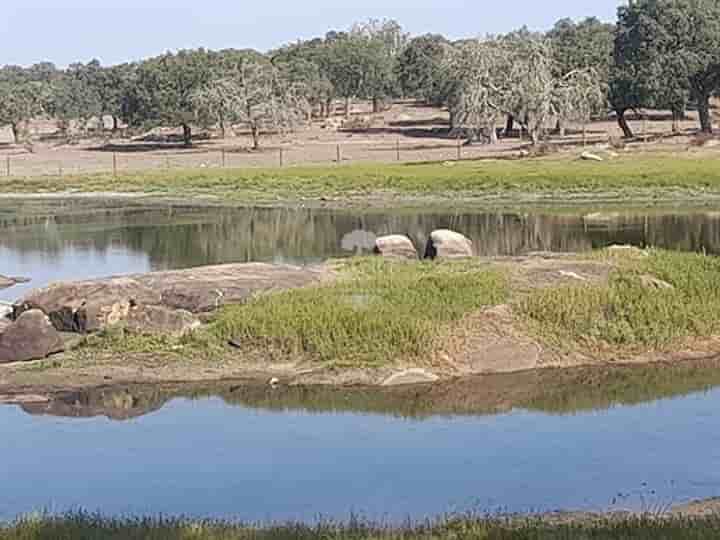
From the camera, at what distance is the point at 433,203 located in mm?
52375

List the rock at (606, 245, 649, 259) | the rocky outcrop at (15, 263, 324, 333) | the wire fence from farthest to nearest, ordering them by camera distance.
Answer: the wire fence < the rock at (606, 245, 649, 259) < the rocky outcrop at (15, 263, 324, 333)

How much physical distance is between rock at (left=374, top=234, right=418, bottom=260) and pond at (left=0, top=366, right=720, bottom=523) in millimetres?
10235

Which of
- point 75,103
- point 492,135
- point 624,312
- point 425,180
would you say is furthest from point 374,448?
point 75,103

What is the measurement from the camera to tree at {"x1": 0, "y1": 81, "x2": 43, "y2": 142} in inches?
3994

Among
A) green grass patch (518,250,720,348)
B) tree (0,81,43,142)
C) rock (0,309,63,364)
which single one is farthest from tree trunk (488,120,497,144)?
rock (0,309,63,364)

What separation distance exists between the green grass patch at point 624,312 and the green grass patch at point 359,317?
1.04 meters

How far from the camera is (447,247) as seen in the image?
98.7ft

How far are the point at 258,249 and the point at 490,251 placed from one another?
7.55 metres

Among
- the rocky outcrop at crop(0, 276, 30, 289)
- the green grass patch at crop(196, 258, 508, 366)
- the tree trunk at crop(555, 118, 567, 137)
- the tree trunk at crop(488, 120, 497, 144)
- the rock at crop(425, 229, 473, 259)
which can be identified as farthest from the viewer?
the tree trunk at crop(488, 120, 497, 144)

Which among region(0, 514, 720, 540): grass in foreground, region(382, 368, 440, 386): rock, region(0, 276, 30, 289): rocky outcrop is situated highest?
region(0, 514, 720, 540): grass in foreground

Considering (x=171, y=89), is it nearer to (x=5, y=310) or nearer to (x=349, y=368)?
(x=5, y=310)

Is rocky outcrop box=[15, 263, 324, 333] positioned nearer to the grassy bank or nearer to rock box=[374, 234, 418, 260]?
rock box=[374, 234, 418, 260]

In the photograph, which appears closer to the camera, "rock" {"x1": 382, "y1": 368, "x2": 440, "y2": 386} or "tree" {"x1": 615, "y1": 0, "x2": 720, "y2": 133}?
"rock" {"x1": 382, "y1": 368, "x2": 440, "y2": 386}

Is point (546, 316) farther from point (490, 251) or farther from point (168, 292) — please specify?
point (490, 251)
